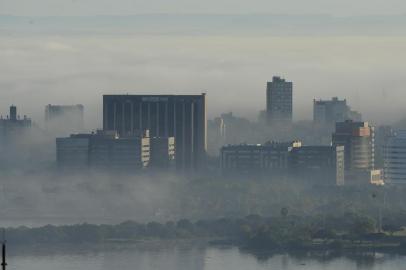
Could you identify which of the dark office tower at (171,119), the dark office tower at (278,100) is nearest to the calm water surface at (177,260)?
the dark office tower at (171,119)

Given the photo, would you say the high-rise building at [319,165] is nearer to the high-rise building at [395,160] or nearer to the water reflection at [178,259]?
the high-rise building at [395,160]

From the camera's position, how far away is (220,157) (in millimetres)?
99688

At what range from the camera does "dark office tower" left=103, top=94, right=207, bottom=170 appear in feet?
329

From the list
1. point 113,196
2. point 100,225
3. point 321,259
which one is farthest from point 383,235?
point 113,196

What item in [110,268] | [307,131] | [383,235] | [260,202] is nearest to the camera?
[110,268]

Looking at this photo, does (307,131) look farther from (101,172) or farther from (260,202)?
(260,202)

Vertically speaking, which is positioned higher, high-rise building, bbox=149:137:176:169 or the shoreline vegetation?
high-rise building, bbox=149:137:176:169

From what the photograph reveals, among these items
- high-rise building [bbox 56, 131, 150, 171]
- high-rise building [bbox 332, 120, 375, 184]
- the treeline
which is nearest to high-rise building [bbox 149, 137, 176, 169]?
high-rise building [bbox 56, 131, 150, 171]

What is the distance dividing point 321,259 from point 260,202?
16.5 m

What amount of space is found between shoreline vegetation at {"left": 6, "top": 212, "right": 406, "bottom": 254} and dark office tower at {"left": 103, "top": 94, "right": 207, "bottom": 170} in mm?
22378

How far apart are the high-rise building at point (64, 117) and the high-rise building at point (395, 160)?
75.9 feet

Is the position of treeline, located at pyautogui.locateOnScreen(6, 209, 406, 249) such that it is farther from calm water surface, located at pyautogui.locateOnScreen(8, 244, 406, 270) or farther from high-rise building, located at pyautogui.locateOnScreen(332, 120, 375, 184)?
high-rise building, located at pyautogui.locateOnScreen(332, 120, 375, 184)

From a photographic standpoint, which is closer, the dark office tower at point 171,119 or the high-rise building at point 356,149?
the high-rise building at point 356,149

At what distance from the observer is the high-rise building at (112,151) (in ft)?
318
